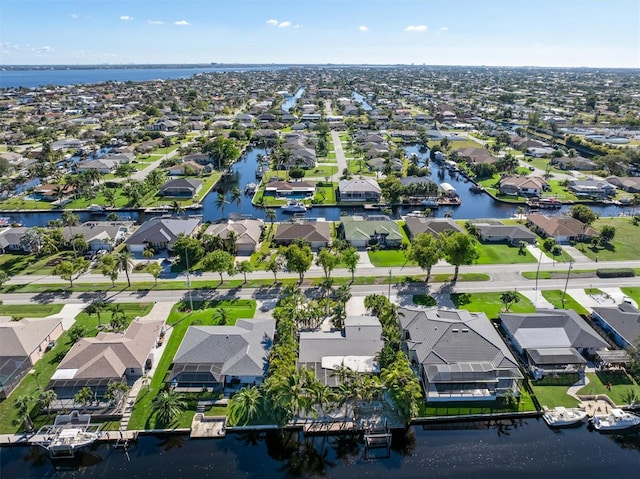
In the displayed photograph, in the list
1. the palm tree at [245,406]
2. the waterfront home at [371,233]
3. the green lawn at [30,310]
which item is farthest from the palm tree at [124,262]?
the waterfront home at [371,233]

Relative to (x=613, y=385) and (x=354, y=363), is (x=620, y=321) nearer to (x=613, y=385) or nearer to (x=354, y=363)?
(x=613, y=385)

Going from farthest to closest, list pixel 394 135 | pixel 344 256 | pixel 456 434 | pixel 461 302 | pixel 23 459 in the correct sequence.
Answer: pixel 394 135
pixel 344 256
pixel 461 302
pixel 456 434
pixel 23 459

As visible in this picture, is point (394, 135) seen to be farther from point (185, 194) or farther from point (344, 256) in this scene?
point (344, 256)

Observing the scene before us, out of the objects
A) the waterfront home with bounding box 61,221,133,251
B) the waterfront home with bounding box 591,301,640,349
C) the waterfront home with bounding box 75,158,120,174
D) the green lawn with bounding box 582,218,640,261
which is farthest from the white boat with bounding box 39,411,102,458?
the waterfront home with bounding box 75,158,120,174

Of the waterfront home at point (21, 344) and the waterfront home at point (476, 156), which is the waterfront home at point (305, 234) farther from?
the waterfront home at point (476, 156)

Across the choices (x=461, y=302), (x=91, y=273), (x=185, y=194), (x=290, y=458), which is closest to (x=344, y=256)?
(x=461, y=302)

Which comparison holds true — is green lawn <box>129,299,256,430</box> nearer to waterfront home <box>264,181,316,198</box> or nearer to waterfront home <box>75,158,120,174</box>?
waterfront home <box>264,181,316,198</box>

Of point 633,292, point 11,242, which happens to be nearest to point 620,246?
point 633,292
